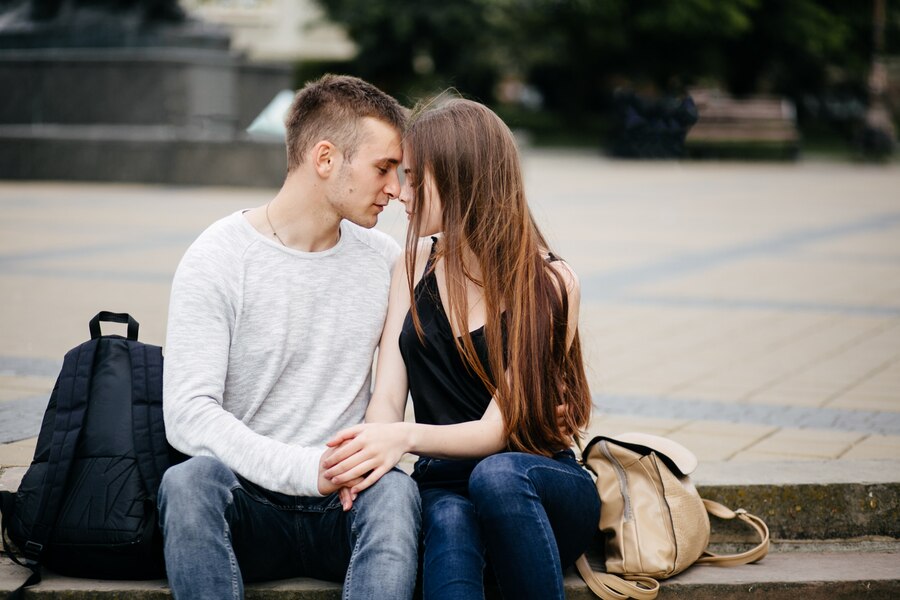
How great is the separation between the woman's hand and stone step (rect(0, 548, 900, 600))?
41cm

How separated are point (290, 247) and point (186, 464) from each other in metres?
0.61

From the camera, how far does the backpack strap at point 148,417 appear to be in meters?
2.98

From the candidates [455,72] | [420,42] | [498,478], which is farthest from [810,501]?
→ [420,42]

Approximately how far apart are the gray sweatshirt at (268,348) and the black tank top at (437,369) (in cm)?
11

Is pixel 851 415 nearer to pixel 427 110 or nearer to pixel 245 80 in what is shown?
pixel 427 110

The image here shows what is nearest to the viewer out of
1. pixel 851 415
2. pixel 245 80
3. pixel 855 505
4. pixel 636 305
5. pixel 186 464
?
pixel 186 464

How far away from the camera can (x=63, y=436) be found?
2.95m

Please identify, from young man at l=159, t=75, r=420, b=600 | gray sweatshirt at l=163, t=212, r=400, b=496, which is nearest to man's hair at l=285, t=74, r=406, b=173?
young man at l=159, t=75, r=420, b=600

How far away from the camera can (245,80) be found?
17.7 metres

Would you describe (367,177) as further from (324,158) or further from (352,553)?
(352,553)

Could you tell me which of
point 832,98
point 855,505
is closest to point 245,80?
point 855,505

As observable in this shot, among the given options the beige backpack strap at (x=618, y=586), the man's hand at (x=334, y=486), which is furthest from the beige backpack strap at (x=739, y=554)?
the man's hand at (x=334, y=486)

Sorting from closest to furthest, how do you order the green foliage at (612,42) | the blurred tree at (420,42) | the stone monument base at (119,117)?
1. the stone monument base at (119,117)
2. the green foliage at (612,42)
3. the blurred tree at (420,42)

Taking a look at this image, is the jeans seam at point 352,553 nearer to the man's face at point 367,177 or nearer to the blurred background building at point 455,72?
the man's face at point 367,177
